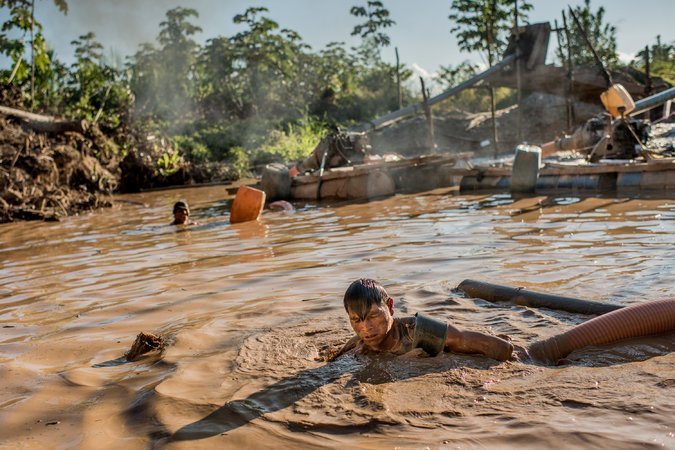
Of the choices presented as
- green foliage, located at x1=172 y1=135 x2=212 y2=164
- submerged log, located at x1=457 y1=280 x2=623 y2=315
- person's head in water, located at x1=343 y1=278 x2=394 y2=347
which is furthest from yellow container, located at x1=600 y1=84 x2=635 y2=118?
green foliage, located at x1=172 y1=135 x2=212 y2=164

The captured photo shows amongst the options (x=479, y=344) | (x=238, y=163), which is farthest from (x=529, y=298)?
(x=238, y=163)

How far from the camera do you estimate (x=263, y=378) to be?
347cm

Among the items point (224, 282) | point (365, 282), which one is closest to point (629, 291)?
point (365, 282)

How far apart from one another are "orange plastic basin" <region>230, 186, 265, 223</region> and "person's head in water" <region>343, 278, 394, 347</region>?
799cm

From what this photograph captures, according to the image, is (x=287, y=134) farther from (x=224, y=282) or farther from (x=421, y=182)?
(x=224, y=282)

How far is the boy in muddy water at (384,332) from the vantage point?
337 cm

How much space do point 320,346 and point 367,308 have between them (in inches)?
29.7

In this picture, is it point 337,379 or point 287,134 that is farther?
point 287,134

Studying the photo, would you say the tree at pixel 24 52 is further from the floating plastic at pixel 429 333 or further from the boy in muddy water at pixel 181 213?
the floating plastic at pixel 429 333

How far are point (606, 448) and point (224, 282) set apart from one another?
428 cm

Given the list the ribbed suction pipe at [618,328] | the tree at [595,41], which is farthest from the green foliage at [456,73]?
the ribbed suction pipe at [618,328]

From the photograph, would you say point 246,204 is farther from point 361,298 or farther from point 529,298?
point 361,298

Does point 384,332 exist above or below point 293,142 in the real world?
below

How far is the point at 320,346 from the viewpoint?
402cm
